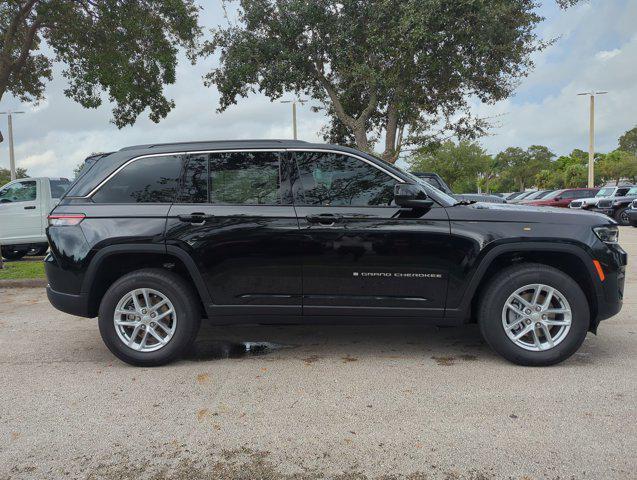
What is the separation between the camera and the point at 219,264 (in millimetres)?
4105

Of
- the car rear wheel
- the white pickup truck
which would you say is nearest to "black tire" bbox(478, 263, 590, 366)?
the white pickup truck

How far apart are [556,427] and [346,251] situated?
191 cm

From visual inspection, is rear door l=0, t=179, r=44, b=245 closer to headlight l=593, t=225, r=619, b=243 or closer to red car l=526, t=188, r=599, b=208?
headlight l=593, t=225, r=619, b=243

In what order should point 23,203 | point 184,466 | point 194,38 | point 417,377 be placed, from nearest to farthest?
point 184,466
point 417,377
point 23,203
point 194,38

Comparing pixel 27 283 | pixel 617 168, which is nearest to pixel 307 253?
pixel 27 283

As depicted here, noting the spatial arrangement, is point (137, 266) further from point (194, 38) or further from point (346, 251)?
point (194, 38)

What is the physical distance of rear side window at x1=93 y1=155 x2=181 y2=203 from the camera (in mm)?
4270

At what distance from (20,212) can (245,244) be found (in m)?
9.32

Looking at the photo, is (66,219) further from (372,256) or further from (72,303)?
(372,256)

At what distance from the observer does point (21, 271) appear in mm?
9062

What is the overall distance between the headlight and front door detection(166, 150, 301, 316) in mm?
2462

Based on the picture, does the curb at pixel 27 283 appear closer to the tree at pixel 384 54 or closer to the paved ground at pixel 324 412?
the paved ground at pixel 324 412

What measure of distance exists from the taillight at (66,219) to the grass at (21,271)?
4878mm

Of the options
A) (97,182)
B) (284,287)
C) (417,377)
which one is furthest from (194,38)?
(417,377)
